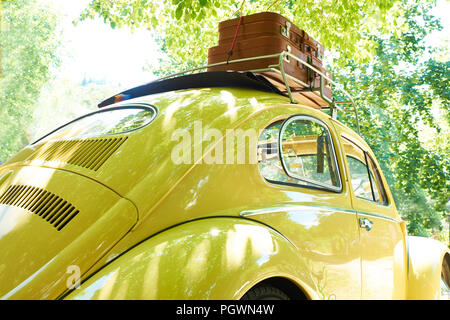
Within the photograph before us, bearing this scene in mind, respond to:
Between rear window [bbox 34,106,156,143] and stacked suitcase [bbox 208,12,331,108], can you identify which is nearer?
rear window [bbox 34,106,156,143]

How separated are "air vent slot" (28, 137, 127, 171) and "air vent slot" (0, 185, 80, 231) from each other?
0.25 meters

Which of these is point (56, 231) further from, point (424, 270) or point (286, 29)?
point (424, 270)

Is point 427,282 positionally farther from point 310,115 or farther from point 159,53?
point 159,53

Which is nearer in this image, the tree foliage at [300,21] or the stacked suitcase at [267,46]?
the stacked suitcase at [267,46]

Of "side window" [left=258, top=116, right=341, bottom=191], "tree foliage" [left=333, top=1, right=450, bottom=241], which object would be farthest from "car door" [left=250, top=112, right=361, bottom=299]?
"tree foliage" [left=333, top=1, right=450, bottom=241]

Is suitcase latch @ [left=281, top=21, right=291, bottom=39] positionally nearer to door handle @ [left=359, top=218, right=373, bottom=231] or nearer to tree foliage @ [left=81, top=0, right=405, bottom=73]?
door handle @ [left=359, top=218, right=373, bottom=231]

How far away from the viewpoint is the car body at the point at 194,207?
1.63 metres

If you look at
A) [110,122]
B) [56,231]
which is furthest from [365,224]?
[56,231]

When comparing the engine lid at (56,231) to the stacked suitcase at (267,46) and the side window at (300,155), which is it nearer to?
the side window at (300,155)

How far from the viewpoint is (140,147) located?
213 cm

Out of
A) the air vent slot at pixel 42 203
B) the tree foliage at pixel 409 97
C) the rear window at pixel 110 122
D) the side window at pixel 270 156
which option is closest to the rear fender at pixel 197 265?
the air vent slot at pixel 42 203

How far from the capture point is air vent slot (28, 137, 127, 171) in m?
2.17

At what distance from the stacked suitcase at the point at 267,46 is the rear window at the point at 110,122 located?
110 centimetres

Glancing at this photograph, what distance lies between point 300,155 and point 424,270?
4.99ft
